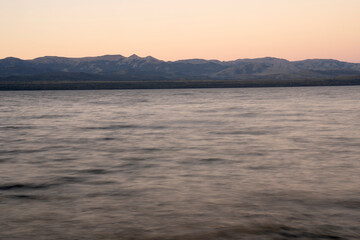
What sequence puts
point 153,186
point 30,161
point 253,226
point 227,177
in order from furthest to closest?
1. point 30,161
2. point 227,177
3. point 153,186
4. point 253,226

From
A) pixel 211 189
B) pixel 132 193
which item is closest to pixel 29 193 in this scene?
pixel 132 193

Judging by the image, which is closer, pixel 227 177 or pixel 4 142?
pixel 227 177

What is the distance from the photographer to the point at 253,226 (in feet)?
29.7

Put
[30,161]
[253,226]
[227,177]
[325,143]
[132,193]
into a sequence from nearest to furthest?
[253,226] → [132,193] → [227,177] → [30,161] → [325,143]

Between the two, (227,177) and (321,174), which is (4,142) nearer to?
(227,177)

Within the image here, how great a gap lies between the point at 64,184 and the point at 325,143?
14.0m

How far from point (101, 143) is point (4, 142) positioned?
5767 mm

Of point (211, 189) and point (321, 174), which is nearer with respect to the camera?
point (211, 189)

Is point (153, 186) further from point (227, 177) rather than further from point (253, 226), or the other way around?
point (253, 226)

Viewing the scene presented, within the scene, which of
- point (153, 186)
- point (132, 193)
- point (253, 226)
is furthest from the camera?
point (153, 186)

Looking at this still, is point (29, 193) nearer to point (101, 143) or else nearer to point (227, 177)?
point (227, 177)

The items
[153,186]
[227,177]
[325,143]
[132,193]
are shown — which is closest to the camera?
[132,193]

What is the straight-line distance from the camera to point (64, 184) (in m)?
13.5

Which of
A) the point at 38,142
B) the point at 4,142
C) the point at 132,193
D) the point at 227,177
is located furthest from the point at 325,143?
the point at 4,142
